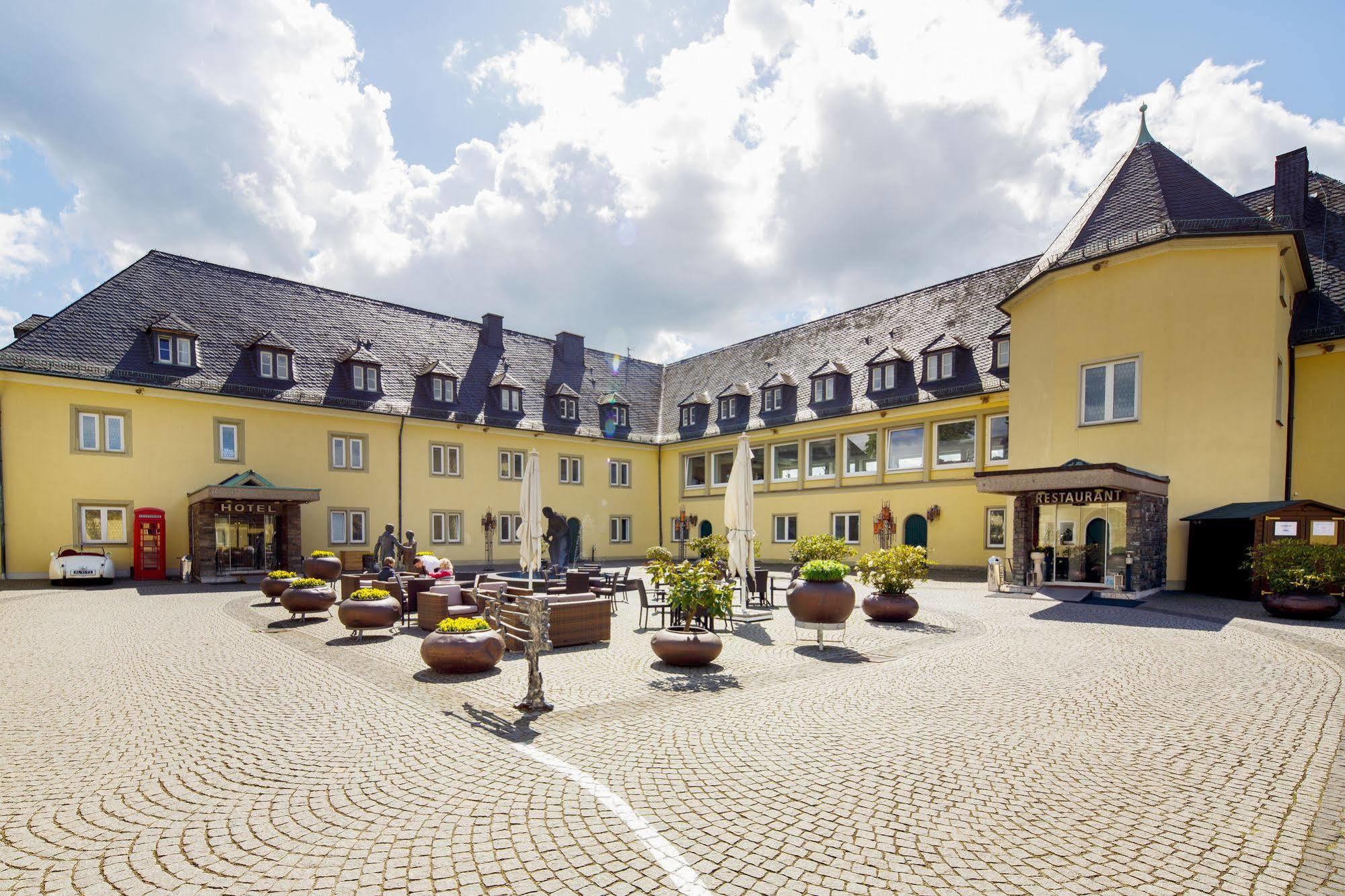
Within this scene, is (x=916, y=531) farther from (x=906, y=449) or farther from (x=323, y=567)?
(x=323, y=567)

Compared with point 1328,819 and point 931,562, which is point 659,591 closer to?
point 931,562

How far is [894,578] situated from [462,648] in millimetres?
8515

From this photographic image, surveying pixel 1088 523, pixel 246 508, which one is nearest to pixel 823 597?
pixel 1088 523

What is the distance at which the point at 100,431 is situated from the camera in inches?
890

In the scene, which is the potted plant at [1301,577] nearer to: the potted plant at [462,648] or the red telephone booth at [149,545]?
the potted plant at [462,648]

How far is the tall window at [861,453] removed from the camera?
2892 centimetres

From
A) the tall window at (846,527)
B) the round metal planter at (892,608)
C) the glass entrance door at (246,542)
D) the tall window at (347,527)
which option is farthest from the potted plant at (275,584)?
the tall window at (846,527)

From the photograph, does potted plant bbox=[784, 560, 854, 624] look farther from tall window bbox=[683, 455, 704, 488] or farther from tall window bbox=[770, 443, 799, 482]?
tall window bbox=[683, 455, 704, 488]

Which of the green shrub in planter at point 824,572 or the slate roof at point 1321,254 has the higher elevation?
the slate roof at point 1321,254

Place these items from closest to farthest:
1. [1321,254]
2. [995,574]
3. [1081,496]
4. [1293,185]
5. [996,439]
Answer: [1081,496]
[995,574]
[1321,254]
[1293,185]
[996,439]

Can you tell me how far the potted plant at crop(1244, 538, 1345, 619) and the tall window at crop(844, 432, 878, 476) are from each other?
15194mm

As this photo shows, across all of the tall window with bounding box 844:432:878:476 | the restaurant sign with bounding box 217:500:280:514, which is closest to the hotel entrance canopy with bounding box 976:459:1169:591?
the tall window with bounding box 844:432:878:476

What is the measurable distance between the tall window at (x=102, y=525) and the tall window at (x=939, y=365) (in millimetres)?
29791

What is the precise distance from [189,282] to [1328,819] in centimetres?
3354
